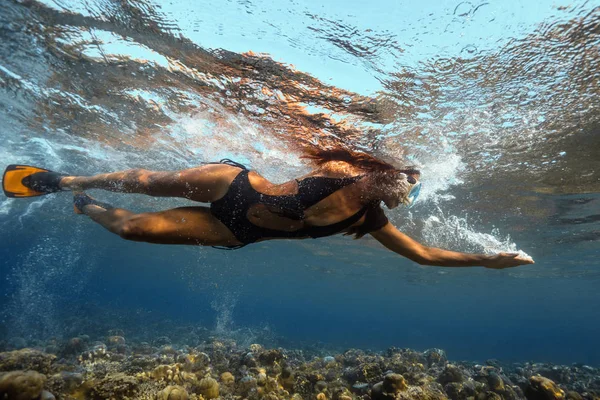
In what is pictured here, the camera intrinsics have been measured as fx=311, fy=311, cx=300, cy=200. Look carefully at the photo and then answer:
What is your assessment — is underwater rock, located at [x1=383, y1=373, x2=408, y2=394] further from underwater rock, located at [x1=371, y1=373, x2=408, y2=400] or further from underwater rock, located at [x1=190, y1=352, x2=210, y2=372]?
underwater rock, located at [x1=190, y1=352, x2=210, y2=372]

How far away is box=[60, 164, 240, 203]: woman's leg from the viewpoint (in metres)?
4.23

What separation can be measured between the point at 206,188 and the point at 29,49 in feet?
28.0

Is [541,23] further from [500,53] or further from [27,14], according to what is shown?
[27,14]

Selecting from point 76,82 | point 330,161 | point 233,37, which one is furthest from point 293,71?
point 76,82

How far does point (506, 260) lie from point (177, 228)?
15.0 ft

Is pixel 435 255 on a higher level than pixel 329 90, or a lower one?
lower

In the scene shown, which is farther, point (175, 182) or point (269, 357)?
point (269, 357)

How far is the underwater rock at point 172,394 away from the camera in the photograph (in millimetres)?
4543

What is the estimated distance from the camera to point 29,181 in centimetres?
581

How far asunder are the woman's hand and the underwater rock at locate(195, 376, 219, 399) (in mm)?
5044

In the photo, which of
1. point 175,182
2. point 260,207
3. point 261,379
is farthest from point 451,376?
point 175,182

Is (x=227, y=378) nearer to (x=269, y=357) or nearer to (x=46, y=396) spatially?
(x=269, y=357)


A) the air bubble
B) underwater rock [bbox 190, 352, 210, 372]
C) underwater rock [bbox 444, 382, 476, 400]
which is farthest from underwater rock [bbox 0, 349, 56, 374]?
the air bubble

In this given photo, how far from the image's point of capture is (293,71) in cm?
734
